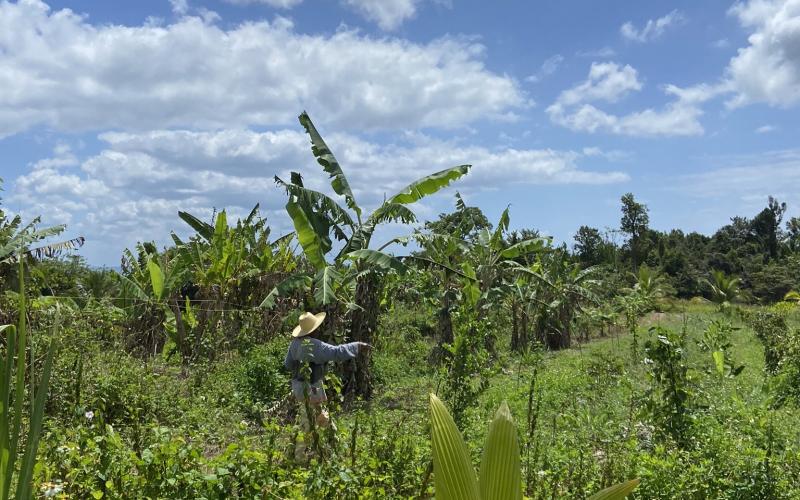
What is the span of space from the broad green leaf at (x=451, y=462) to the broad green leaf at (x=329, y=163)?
8381mm

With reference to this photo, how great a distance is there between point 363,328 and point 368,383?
0.75 m

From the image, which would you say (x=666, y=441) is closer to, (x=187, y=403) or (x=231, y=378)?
(x=187, y=403)

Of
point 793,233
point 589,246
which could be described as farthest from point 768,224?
point 589,246

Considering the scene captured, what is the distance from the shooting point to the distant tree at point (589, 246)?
36.8 m

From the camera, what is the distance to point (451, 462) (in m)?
1.29

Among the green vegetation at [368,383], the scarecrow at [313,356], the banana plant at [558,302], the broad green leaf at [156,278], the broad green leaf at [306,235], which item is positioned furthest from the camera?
the banana plant at [558,302]

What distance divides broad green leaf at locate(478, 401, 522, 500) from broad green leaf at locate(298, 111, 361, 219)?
8.40 metres

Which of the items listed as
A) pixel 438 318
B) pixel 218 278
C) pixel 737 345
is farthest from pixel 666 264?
pixel 218 278

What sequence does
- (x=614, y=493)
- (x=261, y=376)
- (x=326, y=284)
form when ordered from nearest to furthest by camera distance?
(x=614, y=493) < (x=326, y=284) < (x=261, y=376)

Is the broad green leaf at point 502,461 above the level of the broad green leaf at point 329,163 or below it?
below

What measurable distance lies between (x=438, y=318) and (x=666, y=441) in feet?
25.5

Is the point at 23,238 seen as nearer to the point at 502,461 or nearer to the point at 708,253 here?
the point at 502,461

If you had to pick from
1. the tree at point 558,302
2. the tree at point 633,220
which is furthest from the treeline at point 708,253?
the tree at point 558,302

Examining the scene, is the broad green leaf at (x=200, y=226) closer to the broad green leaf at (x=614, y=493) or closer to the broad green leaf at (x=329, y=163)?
the broad green leaf at (x=329, y=163)
